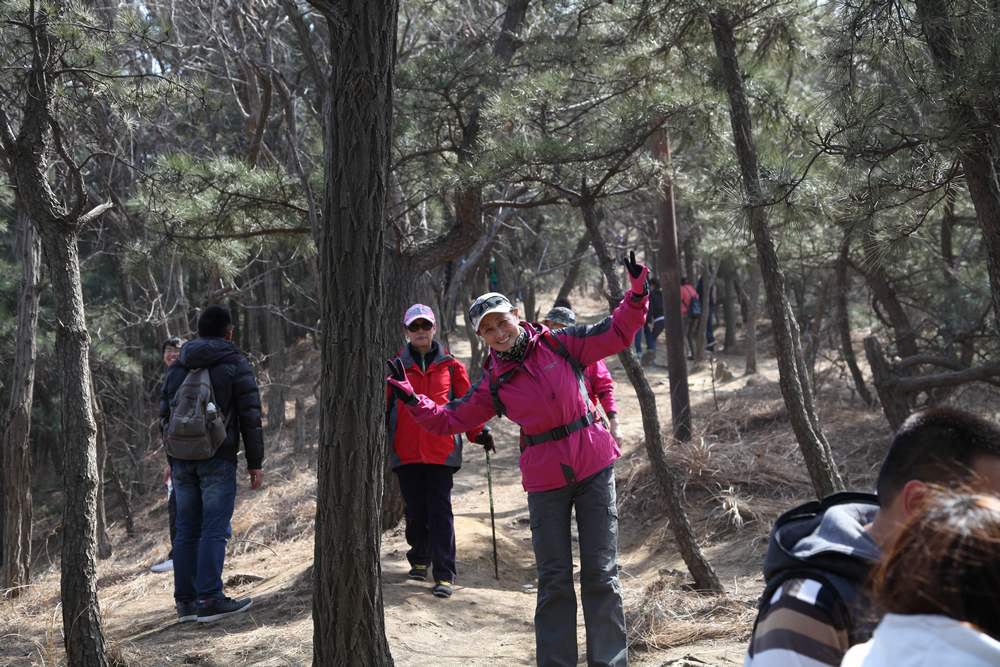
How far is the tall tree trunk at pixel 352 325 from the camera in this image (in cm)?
368

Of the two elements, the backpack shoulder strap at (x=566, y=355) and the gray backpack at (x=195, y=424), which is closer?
the backpack shoulder strap at (x=566, y=355)

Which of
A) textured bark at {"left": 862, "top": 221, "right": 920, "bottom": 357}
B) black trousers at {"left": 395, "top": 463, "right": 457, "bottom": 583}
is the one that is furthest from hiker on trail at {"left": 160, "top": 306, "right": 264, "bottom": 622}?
textured bark at {"left": 862, "top": 221, "right": 920, "bottom": 357}

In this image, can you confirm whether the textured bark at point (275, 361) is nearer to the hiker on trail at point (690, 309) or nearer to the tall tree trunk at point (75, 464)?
the hiker on trail at point (690, 309)

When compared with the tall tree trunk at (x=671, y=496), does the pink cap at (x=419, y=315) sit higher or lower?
higher

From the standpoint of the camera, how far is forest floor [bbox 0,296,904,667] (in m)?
5.59

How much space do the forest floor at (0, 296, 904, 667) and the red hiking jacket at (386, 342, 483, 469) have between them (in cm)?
91

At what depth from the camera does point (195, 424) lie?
597cm

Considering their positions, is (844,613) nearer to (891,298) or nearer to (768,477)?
(768,477)

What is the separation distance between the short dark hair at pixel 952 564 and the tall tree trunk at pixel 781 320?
481 cm

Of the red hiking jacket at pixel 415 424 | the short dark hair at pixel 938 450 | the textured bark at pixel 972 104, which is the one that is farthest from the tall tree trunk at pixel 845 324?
the short dark hair at pixel 938 450

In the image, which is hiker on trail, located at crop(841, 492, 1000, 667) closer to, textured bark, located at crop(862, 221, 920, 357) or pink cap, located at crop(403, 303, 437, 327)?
pink cap, located at crop(403, 303, 437, 327)

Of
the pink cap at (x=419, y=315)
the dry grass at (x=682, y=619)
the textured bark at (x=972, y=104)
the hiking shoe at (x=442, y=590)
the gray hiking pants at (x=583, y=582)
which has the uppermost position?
the textured bark at (x=972, y=104)

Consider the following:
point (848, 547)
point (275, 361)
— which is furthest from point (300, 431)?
point (848, 547)

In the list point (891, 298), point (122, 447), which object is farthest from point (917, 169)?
point (122, 447)
